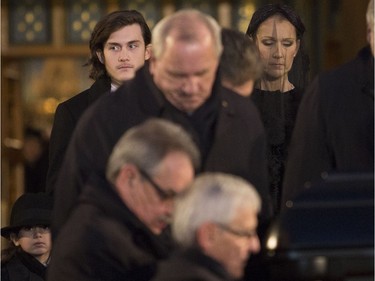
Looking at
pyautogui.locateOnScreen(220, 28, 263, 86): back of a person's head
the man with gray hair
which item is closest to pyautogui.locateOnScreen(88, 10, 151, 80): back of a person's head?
pyautogui.locateOnScreen(220, 28, 263, 86): back of a person's head

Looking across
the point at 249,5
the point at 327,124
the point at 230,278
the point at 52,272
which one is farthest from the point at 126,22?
the point at 249,5

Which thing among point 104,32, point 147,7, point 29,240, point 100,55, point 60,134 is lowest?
point 147,7

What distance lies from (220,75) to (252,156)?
303 millimetres

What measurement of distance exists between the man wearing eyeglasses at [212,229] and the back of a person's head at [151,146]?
390 mm

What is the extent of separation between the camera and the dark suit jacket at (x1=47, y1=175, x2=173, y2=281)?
572 cm

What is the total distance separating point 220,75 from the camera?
634cm

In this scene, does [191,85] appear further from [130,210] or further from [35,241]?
[35,241]

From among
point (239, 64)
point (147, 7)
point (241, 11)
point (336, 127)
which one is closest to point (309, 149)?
point (336, 127)

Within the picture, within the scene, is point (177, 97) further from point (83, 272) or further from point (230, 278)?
point (230, 278)

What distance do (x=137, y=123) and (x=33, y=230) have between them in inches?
113

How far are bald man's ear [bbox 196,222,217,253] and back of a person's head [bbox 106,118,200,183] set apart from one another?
0.50 metres

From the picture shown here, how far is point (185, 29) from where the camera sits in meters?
6.03

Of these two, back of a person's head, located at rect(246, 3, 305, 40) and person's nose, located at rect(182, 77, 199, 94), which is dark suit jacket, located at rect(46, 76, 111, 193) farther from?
person's nose, located at rect(182, 77, 199, 94)

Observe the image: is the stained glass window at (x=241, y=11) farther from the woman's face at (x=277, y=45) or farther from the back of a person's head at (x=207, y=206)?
the back of a person's head at (x=207, y=206)
